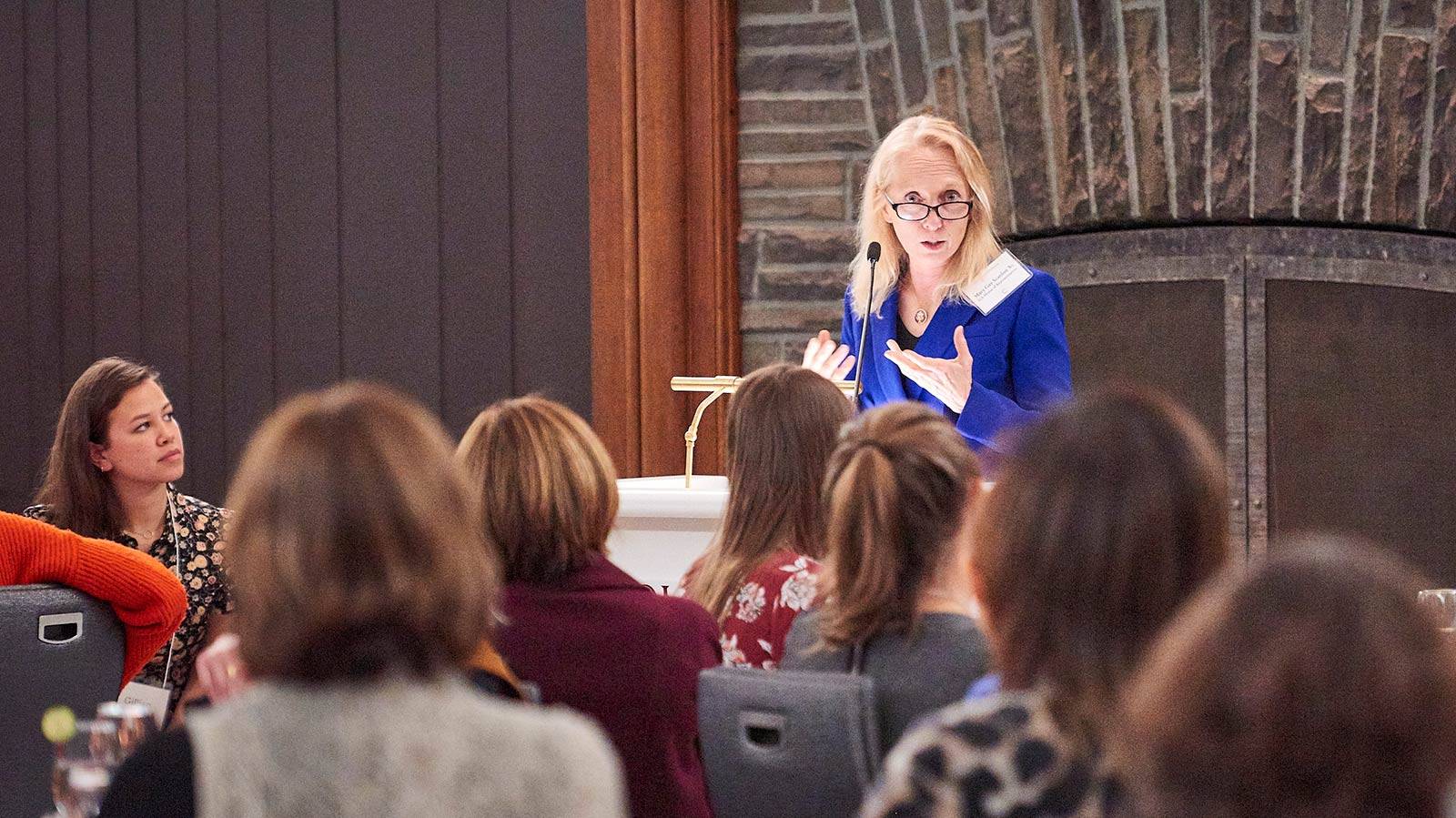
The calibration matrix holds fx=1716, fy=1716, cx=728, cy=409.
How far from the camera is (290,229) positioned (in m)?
4.43

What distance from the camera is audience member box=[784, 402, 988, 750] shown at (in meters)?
1.61

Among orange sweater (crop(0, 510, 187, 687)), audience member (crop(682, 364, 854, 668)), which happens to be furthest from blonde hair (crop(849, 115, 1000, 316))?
orange sweater (crop(0, 510, 187, 687))

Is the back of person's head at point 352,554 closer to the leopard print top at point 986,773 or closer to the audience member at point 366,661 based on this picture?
the audience member at point 366,661

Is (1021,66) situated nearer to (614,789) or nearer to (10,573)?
(10,573)

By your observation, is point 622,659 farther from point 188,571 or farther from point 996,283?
point 188,571

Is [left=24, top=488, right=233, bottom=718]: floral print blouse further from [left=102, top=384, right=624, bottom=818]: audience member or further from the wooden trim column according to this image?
[left=102, top=384, right=624, bottom=818]: audience member

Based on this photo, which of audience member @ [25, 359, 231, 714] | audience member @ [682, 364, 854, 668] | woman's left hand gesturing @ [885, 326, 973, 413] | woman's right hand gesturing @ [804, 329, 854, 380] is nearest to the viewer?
audience member @ [682, 364, 854, 668]

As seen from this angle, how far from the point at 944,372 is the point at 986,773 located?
1.71 meters

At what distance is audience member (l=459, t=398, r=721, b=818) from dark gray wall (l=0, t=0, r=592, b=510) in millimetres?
2282

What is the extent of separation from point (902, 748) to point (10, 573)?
168cm

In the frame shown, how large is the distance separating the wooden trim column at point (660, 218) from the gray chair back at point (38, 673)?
5.92 feet

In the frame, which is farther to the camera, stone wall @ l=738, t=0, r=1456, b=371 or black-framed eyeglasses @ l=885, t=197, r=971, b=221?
stone wall @ l=738, t=0, r=1456, b=371

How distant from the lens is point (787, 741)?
61.2 inches

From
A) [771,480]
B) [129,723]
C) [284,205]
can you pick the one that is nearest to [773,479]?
[771,480]
